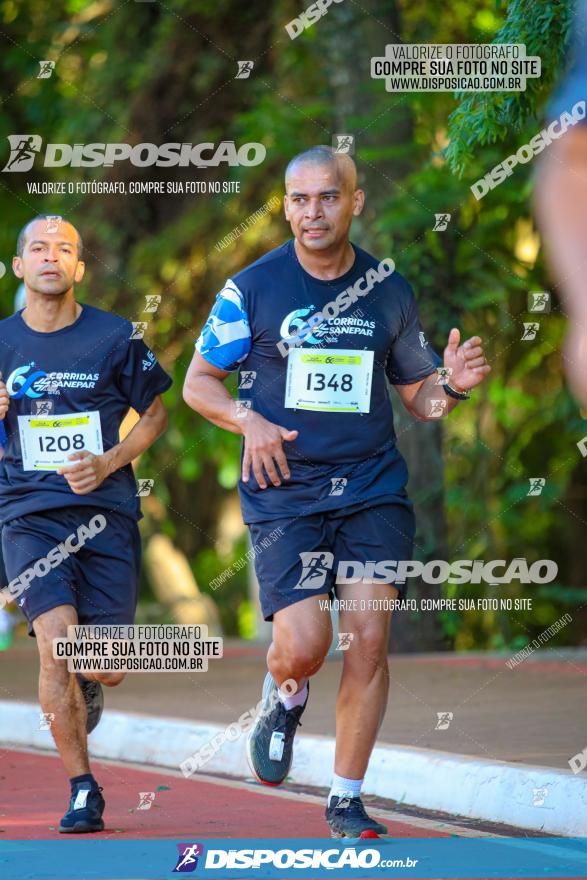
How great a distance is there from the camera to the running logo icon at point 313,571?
543cm

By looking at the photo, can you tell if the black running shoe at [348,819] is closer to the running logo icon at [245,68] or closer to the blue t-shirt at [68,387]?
the blue t-shirt at [68,387]

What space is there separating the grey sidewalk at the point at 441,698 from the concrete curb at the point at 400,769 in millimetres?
315

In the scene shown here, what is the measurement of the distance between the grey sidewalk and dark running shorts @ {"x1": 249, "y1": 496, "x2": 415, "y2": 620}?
5.06 feet

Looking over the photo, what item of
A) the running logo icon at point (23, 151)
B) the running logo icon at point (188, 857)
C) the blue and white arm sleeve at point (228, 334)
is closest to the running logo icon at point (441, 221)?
the running logo icon at point (23, 151)

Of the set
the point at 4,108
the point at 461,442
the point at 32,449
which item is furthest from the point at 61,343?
the point at 4,108

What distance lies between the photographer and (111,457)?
6.21m

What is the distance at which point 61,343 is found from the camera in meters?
6.30

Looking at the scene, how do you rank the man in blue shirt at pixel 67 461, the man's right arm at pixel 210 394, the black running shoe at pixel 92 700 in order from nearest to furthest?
1. the man's right arm at pixel 210 394
2. the man in blue shirt at pixel 67 461
3. the black running shoe at pixel 92 700

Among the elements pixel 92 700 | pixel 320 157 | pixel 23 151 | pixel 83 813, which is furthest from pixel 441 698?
Answer: pixel 23 151

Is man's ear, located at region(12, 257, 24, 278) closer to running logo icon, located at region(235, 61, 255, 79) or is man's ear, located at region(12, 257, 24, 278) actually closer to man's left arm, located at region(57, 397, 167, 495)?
man's left arm, located at region(57, 397, 167, 495)

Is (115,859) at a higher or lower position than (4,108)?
lower

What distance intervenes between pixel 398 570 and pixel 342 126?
763 cm

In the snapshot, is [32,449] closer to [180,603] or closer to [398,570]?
[398,570]

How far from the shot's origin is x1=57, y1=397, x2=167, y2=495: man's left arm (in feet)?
20.0
